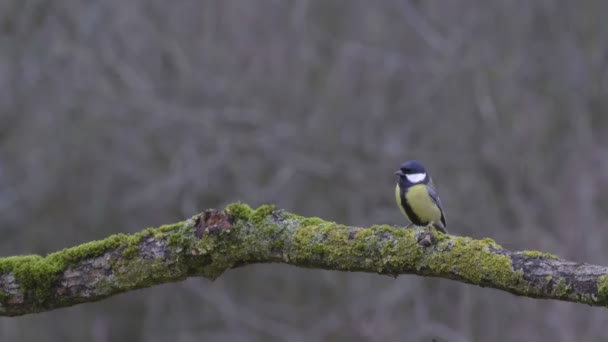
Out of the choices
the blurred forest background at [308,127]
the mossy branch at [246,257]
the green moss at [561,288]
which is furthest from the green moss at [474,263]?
the blurred forest background at [308,127]

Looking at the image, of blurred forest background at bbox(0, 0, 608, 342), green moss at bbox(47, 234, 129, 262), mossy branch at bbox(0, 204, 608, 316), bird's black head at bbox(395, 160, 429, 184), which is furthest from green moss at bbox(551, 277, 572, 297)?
blurred forest background at bbox(0, 0, 608, 342)

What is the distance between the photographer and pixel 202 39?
1423 cm

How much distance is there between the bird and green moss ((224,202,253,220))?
402 cm

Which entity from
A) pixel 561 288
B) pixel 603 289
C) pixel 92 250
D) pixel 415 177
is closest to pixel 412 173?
pixel 415 177

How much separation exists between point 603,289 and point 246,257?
1541 mm

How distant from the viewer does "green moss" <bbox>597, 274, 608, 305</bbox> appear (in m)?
3.07

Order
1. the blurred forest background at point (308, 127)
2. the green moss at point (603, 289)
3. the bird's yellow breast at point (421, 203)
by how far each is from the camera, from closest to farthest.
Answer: the green moss at point (603, 289) < the bird's yellow breast at point (421, 203) < the blurred forest background at point (308, 127)

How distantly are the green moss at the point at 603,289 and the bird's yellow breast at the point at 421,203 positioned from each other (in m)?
4.67

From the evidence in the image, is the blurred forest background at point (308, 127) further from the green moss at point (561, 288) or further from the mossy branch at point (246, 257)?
the green moss at point (561, 288)

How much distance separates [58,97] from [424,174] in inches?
318

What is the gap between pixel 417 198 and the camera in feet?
25.5

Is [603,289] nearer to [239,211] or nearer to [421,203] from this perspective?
[239,211]

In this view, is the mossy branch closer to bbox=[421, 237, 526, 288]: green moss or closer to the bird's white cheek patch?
bbox=[421, 237, 526, 288]: green moss

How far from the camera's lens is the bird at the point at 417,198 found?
7.79 meters
